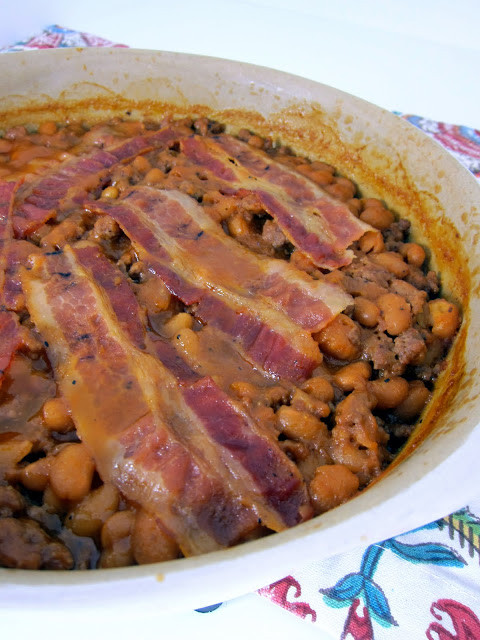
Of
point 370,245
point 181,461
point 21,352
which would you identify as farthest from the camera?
point 370,245

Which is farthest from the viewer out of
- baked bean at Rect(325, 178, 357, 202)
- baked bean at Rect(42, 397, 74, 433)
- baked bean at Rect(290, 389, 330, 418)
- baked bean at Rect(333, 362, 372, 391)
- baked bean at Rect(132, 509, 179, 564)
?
baked bean at Rect(325, 178, 357, 202)

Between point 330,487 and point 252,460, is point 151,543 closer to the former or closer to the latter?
point 252,460

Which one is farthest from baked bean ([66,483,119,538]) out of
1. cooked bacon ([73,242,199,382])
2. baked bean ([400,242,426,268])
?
baked bean ([400,242,426,268])

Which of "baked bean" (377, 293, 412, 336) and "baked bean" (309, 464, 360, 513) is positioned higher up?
"baked bean" (377, 293, 412, 336)

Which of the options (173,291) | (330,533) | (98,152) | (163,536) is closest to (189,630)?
(163,536)

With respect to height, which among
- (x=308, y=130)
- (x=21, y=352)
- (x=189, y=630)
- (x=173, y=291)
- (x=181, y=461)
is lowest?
(x=189, y=630)

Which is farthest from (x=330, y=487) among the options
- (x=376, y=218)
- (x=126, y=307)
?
(x=376, y=218)

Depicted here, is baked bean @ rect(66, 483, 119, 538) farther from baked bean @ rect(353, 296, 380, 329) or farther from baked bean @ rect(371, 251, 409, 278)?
baked bean @ rect(371, 251, 409, 278)

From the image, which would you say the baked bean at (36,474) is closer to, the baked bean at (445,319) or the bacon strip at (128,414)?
the bacon strip at (128,414)

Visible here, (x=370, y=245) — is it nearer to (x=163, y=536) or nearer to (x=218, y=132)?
(x=218, y=132)
